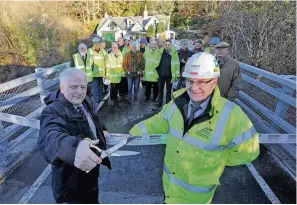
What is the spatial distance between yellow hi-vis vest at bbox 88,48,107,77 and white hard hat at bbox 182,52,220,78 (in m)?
5.69

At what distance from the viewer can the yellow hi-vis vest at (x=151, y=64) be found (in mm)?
7691

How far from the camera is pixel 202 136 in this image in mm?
2006

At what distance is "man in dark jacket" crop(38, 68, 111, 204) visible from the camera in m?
1.72

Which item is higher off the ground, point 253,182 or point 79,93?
point 79,93

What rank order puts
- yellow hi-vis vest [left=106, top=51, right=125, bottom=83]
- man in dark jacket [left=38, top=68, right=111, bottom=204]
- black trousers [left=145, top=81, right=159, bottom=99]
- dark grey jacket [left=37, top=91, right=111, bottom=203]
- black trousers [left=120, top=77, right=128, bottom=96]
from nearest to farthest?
dark grey jacket [left=37, top=91, right=111, bottom=203], man in dark jacket [left=38, top=68, right=111, bottom=204], yellow hi-vis vest [left=106, top=51, right=125, bottom=83], black trousers [left=145, top=81, right=159, bottom=99], black trousers [left=120, top=77, right=128, bottom=96]

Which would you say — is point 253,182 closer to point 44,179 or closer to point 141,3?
point 44,179

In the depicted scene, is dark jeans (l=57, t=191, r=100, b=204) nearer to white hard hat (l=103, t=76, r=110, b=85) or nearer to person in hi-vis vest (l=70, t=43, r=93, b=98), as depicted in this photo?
person in hi-vis vest (l=70, t=43, r=93, b=98)

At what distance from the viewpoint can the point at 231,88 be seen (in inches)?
187

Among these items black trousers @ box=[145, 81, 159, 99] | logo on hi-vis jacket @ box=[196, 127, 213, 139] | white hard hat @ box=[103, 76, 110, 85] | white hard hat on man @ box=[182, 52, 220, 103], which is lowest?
black trousers @ box=[145, 81, 159, 99]

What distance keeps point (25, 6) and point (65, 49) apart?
476 centimetres

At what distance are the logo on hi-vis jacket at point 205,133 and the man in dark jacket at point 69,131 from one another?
2.75 feet

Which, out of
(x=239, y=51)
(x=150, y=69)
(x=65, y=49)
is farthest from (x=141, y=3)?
(x=150, y=69)

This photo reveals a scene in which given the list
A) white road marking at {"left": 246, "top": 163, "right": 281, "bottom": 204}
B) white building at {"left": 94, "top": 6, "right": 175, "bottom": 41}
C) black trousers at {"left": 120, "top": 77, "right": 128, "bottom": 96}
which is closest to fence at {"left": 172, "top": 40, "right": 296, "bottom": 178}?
white road marking at {"left": 246, "top": 163, "right": 281, "bottom": 204}

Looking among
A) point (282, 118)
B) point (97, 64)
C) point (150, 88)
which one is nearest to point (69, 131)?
point (282, 118)
